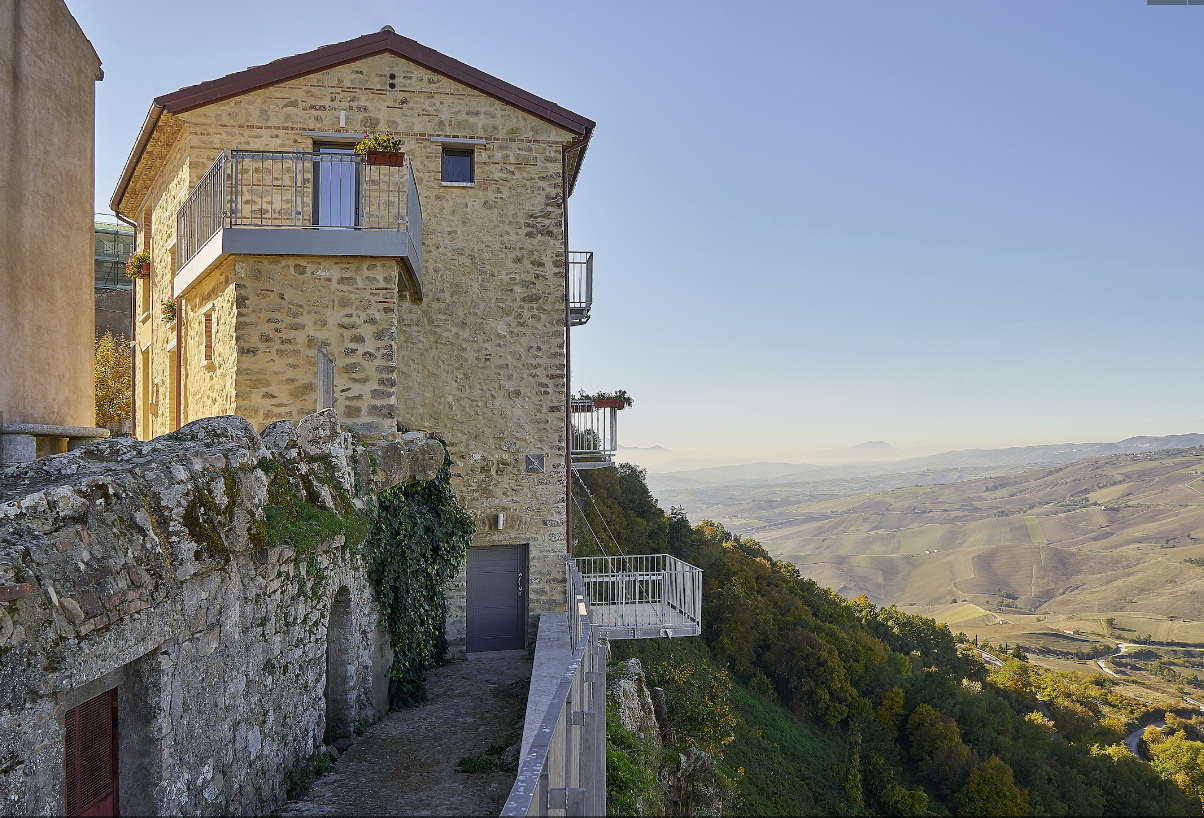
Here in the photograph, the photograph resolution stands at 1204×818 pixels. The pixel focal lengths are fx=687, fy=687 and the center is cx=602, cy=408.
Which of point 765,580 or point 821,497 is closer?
point 765,580

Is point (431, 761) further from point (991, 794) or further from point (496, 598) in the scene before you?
point (991, 794)

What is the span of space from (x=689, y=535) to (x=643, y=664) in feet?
36.5

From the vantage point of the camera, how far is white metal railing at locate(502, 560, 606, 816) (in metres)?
1.93

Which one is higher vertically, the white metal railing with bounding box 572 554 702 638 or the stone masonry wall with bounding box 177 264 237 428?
the stone masonry wall with bounding box 177 264 237 428

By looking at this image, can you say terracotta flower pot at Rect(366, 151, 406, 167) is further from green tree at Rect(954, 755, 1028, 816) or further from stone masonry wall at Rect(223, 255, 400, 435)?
green tree at Rect(954, 755, 1028, 816)

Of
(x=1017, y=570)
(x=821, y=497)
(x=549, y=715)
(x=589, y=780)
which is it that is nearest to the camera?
(x=549, y=715)

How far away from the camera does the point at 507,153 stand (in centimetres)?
1036

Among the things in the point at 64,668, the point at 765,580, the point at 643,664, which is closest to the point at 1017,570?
the point at 765,580

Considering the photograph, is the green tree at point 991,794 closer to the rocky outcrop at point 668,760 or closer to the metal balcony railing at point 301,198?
the rocky outcrop at point 668,760

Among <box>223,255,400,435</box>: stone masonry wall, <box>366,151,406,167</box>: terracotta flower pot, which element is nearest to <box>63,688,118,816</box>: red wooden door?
<box>223,255,400,435</box>: stone masonry wall

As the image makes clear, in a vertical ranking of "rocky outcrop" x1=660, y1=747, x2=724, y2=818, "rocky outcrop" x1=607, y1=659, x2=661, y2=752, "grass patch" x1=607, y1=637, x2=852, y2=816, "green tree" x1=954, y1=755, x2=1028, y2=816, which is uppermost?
"rocky outcrop" x1=607, y1=659, x2=661, y2=752

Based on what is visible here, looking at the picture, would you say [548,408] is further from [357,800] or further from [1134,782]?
[1134,782]

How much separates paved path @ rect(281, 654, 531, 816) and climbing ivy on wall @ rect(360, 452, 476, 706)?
43 centimetres

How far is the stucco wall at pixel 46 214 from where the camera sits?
6586 mm
